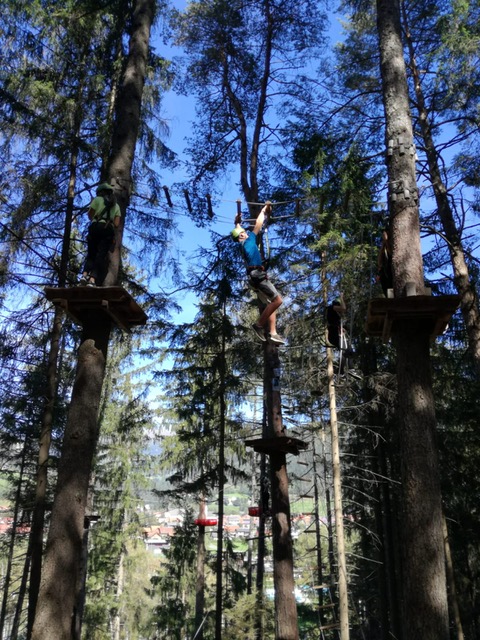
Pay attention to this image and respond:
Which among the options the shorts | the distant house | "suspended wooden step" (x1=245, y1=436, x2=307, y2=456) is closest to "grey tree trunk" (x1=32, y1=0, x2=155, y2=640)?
Result: the shorts

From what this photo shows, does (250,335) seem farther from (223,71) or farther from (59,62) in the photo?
(59,62)

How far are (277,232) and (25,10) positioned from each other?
20.1 feet

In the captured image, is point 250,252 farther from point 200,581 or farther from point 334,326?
point 200,581

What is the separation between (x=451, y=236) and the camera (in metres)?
9.08

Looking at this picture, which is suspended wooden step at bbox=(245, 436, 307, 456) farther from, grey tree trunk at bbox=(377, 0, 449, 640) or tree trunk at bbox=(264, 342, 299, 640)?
grey tree trunk at bbox=(377, 0, 449, 640)

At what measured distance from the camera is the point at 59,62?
9422 mm

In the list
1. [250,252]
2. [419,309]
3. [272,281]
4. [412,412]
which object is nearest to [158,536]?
[272,281]

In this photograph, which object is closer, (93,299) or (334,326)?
(93,299)

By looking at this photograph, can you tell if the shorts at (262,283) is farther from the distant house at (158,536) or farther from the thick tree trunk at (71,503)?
the distant house at (158,536)

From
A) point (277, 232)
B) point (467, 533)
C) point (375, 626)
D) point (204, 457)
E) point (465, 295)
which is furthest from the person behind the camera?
point (375, 626)

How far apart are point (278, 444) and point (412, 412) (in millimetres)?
3108

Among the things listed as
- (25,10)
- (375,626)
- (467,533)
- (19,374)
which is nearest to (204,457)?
(19,374)

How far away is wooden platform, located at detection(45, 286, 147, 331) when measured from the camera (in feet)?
16.0

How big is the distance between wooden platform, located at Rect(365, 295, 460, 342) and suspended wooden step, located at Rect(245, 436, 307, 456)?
2.84 meters
